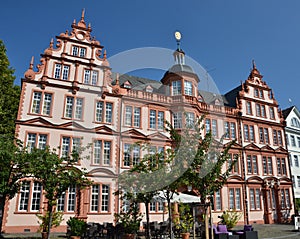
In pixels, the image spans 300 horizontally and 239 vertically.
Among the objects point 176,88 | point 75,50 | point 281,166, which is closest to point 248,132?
point 281,166

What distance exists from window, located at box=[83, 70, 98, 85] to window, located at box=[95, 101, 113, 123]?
167 cm

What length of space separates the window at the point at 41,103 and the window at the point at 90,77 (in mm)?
3016

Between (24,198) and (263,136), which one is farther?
(263,136)

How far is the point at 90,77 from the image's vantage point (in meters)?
21.1

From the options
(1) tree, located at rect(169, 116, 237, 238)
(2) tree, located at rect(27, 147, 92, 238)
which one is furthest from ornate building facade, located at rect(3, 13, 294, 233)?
(2) tree, located at rect(27, 147, 92, 238)

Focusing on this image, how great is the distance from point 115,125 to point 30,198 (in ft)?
24.8

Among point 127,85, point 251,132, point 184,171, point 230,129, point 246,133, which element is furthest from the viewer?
point 251,132

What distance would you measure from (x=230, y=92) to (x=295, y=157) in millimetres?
10208

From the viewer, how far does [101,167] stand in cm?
1948

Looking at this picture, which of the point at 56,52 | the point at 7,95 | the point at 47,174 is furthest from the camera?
the point at 7,95

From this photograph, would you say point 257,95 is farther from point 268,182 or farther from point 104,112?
point 104,112

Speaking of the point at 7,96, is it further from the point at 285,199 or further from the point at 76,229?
the point at 285,199

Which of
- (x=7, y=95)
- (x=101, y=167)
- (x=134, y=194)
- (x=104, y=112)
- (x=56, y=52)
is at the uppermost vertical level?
(x=56, y=52)

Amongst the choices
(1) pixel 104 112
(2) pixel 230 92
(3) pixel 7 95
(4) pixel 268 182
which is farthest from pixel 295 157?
(3) pixel 7 95
